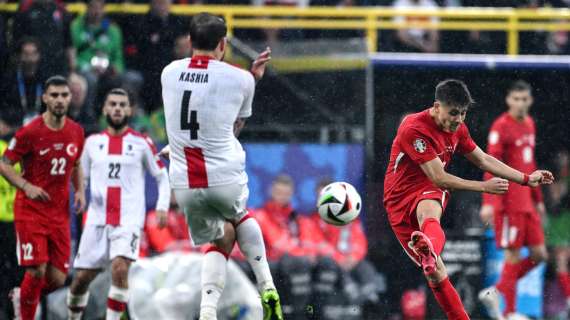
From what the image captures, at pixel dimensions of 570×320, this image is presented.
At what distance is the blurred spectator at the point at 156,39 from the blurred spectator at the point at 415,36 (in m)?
3.06

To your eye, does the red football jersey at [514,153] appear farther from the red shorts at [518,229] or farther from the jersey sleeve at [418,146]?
the jersey sleeve at [418,146]

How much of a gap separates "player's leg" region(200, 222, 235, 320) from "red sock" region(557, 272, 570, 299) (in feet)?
22.1

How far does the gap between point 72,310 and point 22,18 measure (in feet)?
13.3

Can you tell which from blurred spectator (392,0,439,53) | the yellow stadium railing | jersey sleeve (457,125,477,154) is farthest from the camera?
blurred spectator (392,0,439,53)

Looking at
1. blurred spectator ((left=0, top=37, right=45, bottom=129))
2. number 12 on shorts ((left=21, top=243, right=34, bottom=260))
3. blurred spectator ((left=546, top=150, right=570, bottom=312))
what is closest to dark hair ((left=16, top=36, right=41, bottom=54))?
blurred spectator ((left=0, top=37, right=45, bottom=129))

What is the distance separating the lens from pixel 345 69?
46.9ft

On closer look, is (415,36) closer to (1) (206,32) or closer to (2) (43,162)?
(2) (43,162)

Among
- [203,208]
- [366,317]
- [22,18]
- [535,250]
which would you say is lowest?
[366,317]

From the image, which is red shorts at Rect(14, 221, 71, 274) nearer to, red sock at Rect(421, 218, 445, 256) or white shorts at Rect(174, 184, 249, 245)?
white shorts at Rect(174, 184, 249, 245)

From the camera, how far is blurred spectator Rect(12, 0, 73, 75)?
1343cm

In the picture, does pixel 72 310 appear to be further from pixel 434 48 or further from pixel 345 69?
pixel 434 48

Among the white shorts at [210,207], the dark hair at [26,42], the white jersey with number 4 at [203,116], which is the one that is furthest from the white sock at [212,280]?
the dark hair at [26,42]

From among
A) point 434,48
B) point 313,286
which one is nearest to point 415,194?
point 313,286

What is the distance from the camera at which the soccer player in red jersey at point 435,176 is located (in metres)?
8.95
